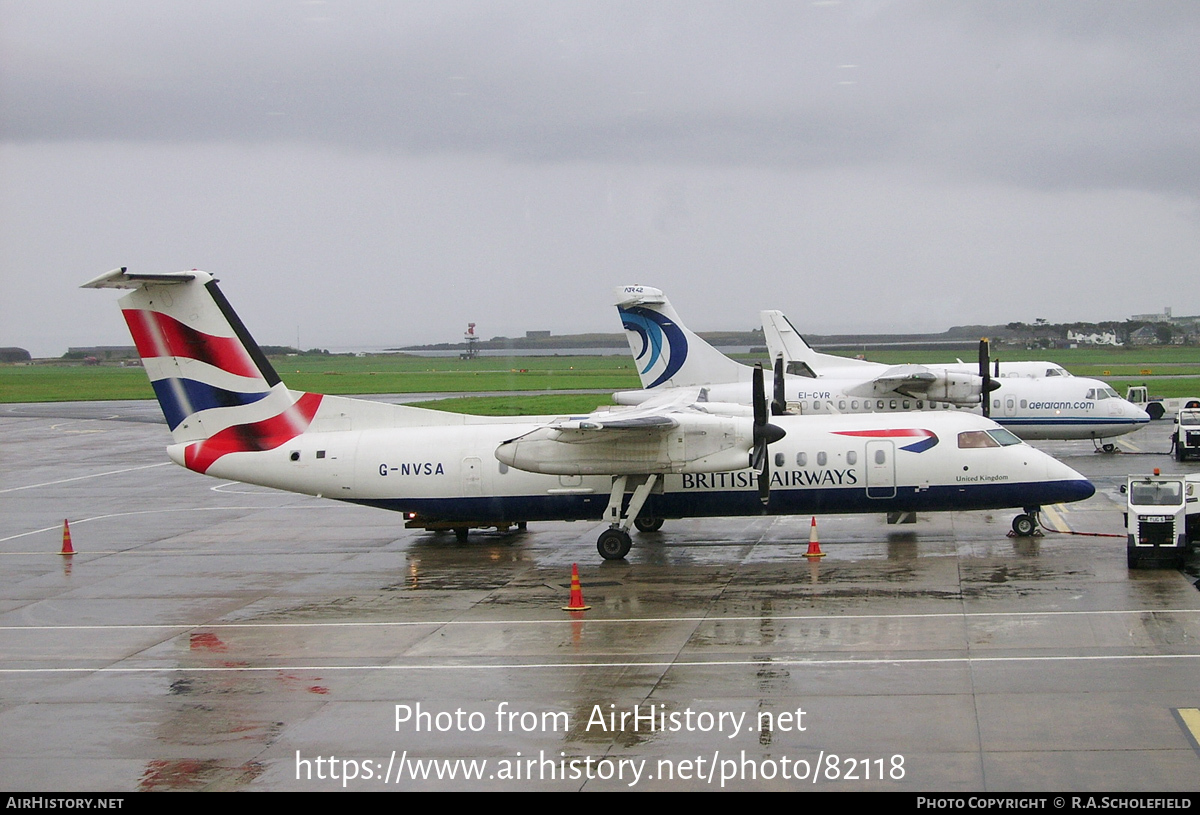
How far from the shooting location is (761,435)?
2141 cm

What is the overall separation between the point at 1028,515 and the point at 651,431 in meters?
8.55

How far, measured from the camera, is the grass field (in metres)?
67.7

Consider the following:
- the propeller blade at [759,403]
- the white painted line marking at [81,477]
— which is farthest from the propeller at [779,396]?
the white painted line marking at [81,477]

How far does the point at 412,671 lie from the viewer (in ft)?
49.5

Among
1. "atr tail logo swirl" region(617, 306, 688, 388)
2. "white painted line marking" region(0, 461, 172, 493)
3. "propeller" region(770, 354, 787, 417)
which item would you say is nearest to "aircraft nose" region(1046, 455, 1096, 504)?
"propeller" region(770, 354, 787, 417)

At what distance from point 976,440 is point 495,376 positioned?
81581 millimetres

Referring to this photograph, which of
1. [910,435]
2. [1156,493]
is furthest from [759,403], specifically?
[1156,493]

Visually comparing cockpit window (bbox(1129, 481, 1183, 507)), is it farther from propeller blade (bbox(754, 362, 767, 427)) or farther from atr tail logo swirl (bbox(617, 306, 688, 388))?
atr tail logo swirl (bbox(617, 306, 688, 388))

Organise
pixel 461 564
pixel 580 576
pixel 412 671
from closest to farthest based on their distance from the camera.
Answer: pixel 412 671
pixel 580 576
pixel 461 564

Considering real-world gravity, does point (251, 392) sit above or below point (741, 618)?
above

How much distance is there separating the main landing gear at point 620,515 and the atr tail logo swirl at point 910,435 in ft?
14.2

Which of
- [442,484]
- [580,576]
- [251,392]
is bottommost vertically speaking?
[580,576]
